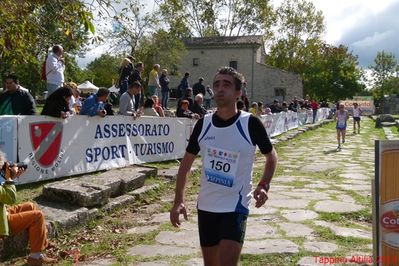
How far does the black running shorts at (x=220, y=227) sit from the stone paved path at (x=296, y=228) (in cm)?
128

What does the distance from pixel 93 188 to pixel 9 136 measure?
4.94 ft

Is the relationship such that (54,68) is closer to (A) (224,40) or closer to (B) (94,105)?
(B) (94,105)

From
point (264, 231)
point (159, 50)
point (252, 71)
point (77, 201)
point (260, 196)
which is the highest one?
point (159, 50)

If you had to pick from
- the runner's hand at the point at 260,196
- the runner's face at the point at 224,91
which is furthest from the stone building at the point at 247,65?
the runner's hand at the point at 260,196

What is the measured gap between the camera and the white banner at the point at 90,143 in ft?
23.7

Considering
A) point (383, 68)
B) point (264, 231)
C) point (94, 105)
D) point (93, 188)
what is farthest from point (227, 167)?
point (383, 68)

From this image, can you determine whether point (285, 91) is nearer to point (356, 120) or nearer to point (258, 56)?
point (258, 56)

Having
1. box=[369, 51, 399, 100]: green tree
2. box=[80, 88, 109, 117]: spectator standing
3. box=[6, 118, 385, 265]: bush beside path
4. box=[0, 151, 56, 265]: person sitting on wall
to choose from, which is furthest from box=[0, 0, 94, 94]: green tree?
box=[369, 51, 399, 100]: green tree

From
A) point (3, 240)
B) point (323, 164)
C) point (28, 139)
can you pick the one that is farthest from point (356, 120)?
point (3, 240)

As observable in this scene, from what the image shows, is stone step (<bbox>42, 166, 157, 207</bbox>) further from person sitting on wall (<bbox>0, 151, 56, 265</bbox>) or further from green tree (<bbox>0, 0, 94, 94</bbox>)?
green tree (<bbox>0, 0, 94, 94</bbox>)

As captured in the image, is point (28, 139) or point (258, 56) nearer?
point (28, 139)

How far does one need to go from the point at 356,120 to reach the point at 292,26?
34790mm

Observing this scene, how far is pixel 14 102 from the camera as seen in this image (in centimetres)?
772

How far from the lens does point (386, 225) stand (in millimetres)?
4117
